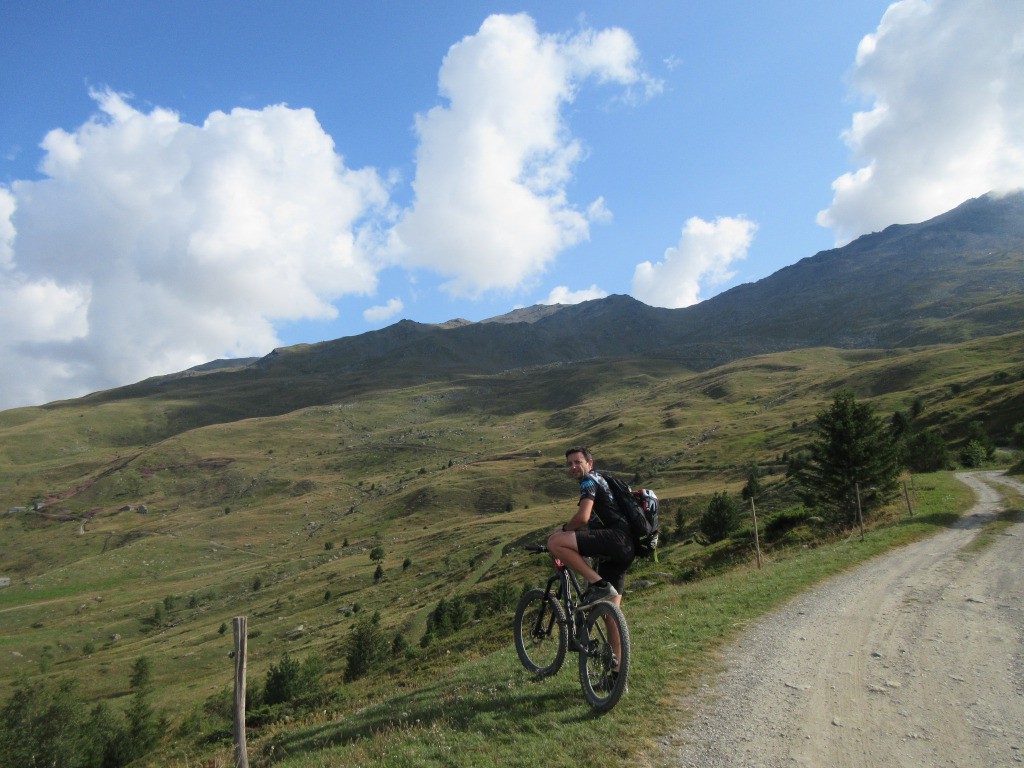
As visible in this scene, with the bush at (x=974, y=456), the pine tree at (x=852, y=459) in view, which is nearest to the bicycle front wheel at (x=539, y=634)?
the pine tree at (x=852, y=459)

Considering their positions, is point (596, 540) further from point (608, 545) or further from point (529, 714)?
point (529, 714)

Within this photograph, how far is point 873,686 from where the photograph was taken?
8.55m

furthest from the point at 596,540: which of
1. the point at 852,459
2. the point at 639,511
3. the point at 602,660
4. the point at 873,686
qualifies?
the point at 852,459

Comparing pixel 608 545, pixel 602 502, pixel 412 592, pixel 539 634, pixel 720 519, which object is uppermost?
pixel 602 502

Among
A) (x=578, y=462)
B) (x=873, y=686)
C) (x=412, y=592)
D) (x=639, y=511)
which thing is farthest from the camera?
(x=412, y=592)

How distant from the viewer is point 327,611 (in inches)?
3999

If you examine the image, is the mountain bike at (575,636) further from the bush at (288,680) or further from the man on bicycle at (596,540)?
the bush at (288,680)

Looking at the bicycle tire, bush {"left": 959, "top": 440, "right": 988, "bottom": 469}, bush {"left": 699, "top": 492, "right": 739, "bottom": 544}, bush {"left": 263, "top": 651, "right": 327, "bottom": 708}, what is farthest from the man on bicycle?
bush {"left": 959, "top": 440, "right": 988, "bottom": 469}

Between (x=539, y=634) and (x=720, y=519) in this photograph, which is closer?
(x=539, y=634)

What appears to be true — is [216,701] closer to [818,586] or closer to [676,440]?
[818,586]

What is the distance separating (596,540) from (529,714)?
288 centimetres

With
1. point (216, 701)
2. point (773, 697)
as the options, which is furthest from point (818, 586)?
point (216, 701)

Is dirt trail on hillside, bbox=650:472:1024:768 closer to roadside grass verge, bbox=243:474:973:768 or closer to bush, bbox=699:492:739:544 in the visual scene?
roadside grass verge, bbox=243:474:973:768

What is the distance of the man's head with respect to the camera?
29.7ft
